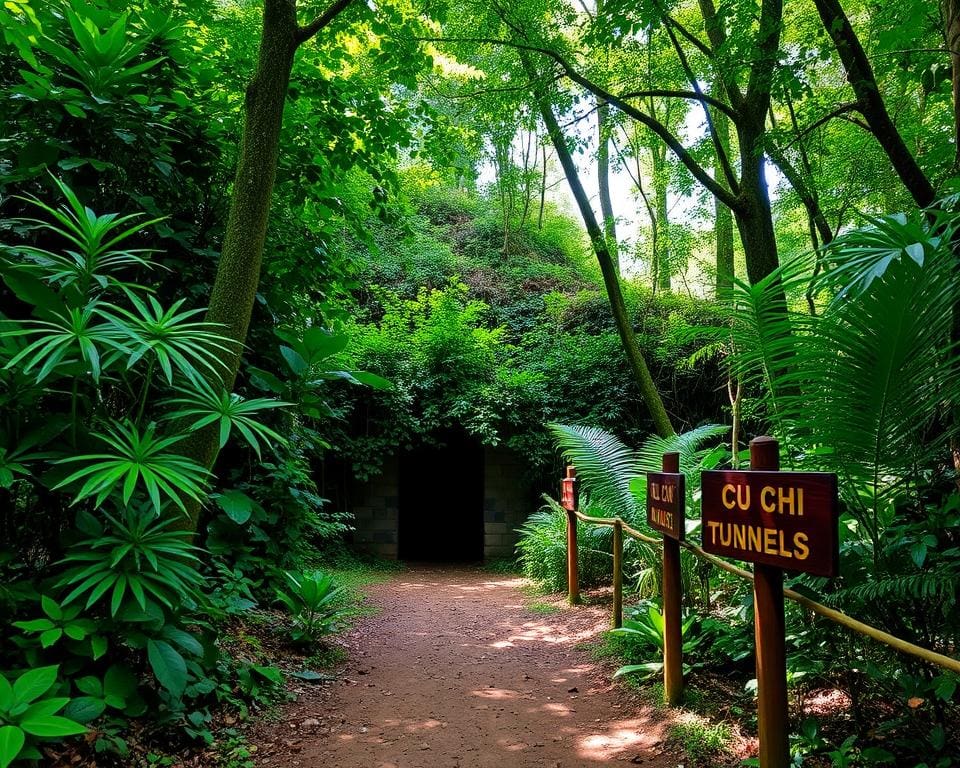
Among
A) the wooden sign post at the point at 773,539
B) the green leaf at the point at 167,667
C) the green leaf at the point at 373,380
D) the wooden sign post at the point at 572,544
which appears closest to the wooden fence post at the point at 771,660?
the wooden sign post at the point at 773,539

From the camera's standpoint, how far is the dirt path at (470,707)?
2789 millimetres

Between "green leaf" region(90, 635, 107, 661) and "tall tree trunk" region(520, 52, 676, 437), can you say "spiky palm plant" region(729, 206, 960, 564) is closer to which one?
"green leaf" region(90, 635, 107, 661)

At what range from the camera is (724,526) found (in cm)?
219

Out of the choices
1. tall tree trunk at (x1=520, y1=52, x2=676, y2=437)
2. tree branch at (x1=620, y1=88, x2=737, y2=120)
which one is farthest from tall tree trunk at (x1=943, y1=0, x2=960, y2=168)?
tall tree trunk at (x1=520, y1=52, x2=676, y2=437)

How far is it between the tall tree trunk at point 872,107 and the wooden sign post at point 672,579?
1961mm

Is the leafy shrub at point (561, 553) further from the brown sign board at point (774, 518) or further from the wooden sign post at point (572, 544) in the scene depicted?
the brown sign board at point (774, 518)

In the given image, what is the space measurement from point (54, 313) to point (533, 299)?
10.6 metres

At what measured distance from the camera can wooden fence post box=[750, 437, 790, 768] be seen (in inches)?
77.4

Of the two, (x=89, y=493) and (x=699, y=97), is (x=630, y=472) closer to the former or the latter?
(x=699, y=97)

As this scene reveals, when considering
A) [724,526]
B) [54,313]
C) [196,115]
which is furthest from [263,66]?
[724,526]

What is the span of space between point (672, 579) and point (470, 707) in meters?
1.38

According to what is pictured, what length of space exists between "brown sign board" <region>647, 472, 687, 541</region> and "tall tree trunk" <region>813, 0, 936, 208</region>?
1.92m

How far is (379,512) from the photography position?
10.1 m

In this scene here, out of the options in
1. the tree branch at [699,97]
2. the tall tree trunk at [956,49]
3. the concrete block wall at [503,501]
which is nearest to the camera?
the tall tree trunk at [956,49]
